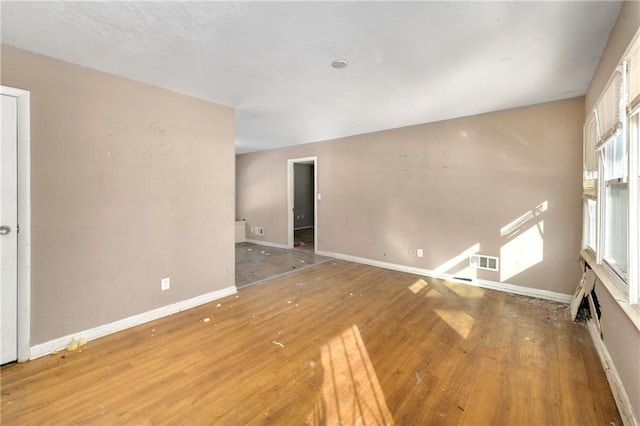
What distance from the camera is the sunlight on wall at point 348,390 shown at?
1.56m

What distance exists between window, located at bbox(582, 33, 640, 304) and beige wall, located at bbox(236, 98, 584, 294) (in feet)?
1.21

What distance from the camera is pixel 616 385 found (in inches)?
68.2

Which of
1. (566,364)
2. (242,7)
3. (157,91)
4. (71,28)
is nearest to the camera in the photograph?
(242,7)

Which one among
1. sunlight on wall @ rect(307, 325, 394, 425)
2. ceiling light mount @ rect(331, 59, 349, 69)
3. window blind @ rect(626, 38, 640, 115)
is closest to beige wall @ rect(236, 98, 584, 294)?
window blind @ rect(626, 38, 640, 115)

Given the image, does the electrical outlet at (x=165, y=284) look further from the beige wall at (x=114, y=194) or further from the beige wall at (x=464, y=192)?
the beige wall at (x=464, y=192)

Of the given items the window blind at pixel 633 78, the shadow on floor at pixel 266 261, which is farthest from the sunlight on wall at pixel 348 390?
the window blind at pixel 633 78

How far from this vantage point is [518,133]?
349cm

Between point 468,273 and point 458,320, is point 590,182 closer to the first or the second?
point 468,273

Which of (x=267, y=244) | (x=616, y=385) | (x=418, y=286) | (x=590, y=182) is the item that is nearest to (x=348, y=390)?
(x=616, y=385)

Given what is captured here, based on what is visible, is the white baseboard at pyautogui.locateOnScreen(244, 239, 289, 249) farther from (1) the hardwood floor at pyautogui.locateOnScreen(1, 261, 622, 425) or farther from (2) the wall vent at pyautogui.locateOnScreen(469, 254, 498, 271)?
(2) the wall vent at pyautogui.locateOnScreen(469, 254, 498, 271)

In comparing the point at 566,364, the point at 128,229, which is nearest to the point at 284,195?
the point at 128,229

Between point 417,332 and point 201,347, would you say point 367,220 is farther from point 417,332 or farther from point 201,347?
point 201,347

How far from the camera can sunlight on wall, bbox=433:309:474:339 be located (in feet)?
8.50

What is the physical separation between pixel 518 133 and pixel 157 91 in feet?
14.4
